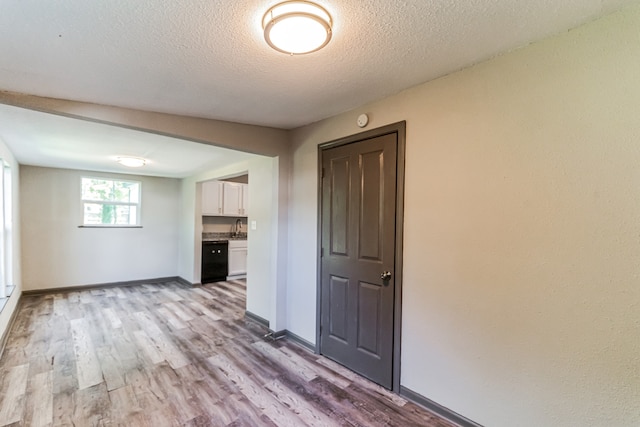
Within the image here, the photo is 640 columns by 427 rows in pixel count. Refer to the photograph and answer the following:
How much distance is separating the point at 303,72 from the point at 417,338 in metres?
2.05

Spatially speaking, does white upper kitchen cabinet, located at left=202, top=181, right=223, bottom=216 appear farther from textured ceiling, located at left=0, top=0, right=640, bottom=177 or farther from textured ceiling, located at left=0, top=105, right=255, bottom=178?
textured ceiling, located at left=0, top=0, right=640, bottom=177

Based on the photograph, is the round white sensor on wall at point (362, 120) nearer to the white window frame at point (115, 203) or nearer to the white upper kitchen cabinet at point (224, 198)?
the white upper kitchen cabinet at point (224, 198)

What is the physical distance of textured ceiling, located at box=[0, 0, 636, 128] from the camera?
4.48 ft

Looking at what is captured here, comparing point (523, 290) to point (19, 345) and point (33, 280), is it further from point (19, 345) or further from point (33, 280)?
point (33, 280)

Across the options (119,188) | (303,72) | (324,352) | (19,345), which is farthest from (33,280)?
(303,72)

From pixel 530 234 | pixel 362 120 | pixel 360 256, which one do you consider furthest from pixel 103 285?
pixel 530 234

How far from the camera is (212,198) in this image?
6422 millimetres

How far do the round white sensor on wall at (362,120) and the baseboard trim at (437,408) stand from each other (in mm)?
2148

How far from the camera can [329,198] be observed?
2951 mm

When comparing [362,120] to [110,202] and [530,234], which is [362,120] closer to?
[530,234]

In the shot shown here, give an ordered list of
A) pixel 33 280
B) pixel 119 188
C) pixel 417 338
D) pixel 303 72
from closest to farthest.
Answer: pixel 303 72
pixel 417 338
pixel 33 280
pixel 119 188

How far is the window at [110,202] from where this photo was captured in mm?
5691

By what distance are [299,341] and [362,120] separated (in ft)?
7.92

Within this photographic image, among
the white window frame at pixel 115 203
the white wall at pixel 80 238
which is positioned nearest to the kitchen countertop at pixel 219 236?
the white wall at pixel 80 238
